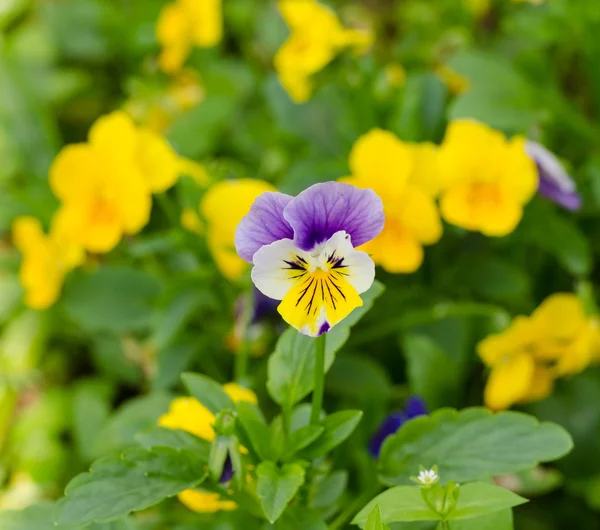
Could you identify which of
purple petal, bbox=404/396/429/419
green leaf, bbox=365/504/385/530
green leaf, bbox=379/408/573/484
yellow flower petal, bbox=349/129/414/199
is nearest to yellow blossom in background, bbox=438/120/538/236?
yellow flower petal, bbox=349/129/414/199

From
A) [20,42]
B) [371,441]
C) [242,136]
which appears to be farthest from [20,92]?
[371,441]

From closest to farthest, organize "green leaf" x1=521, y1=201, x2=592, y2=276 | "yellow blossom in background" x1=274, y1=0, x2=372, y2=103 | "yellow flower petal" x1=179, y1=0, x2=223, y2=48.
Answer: "green leaf" x1=521, y1=201, x2=592, y2=276 → "yellow blossom in background" x1=274, y1=0, x2=372, y2=103 → "yellow flower petal" x1=179, y1=0, x2=223, y2=48

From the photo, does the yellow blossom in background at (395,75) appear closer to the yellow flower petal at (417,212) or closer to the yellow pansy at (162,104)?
the yellow flower petal at (417,212)

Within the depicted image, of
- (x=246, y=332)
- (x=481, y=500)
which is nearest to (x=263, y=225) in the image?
(x=481, y=500)

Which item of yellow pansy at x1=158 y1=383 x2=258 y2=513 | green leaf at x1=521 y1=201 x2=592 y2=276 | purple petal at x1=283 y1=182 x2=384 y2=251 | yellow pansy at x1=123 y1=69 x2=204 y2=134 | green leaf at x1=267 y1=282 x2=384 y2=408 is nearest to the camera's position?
purple petal at x1=283 y1=182 x2=384 y2=251

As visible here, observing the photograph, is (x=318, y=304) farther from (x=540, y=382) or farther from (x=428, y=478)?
(x=540, y=382)

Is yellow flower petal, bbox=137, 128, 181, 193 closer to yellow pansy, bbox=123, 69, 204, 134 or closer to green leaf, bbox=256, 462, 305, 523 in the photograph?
yellow pansy, bbox=123, 69, 204, 134

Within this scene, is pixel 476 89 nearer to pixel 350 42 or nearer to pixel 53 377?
pixel 350 42
